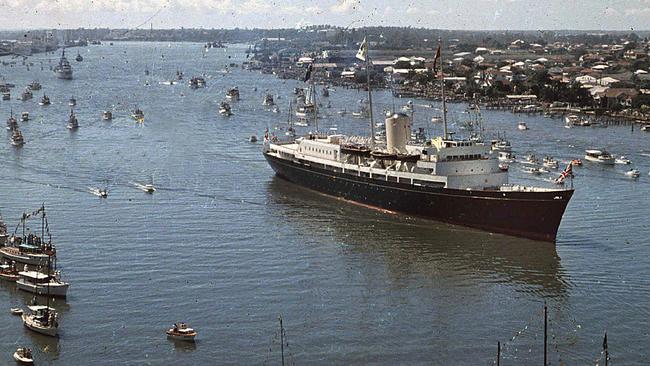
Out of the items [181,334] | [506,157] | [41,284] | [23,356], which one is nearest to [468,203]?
[181,334]

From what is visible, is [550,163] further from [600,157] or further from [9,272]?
[9,272]

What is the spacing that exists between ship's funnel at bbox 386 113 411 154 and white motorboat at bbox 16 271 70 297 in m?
13.4

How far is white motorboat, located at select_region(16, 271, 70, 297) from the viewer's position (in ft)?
72.6

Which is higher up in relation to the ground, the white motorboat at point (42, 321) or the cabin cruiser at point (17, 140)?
the cabin cruiser at point (17, 140)

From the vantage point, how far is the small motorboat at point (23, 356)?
18422 mm

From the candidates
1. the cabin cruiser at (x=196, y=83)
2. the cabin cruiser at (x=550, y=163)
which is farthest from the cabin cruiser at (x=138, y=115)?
the cabin cruiser at (x=550, y=163)

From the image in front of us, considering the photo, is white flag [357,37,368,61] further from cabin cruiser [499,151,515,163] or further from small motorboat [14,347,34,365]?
small motorboat [14,347,34,365]

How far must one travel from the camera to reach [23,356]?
1853cm

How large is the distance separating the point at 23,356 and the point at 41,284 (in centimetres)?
401

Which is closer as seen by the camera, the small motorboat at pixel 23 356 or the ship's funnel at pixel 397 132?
the small motorboat at pixel 23 356

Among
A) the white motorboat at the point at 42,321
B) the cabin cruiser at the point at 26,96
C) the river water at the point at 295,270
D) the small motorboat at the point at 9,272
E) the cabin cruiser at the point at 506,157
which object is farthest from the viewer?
the cabin cruiser at the point at 26,96

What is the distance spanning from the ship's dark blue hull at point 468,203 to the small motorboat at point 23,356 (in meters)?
14.6

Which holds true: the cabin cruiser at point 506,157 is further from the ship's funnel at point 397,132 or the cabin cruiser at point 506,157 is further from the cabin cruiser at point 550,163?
the ship's funnel at point 397,132

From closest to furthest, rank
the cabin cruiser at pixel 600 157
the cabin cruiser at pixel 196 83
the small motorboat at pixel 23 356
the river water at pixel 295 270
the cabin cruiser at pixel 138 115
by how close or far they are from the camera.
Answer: the small motorboat at pixel 23 356 < the river water at pixel 295 270 < the cabin cruiser at pixel 600 157 < the cabin cruiser at pixel 138 115 < the cabin cruiser at pixel 196 83
